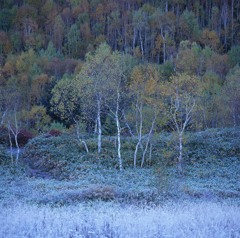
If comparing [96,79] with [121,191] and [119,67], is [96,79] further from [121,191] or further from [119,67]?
[121,191]

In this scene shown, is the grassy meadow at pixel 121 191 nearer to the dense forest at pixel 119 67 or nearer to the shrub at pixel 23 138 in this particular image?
the dense forest at pixel 119 67

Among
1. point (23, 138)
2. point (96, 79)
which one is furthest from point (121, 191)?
point (23, 138)

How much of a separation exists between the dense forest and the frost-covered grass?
1814cm

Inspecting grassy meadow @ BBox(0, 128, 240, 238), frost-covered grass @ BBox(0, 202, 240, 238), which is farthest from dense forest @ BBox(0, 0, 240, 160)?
frost-covered grass @ BBox(0, 202, 240, 238)

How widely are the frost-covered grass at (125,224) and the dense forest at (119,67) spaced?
18.1 m

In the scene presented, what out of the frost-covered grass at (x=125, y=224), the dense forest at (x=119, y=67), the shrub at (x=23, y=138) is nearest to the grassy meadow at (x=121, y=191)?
the frost-covered grass at (x=125, y=224)

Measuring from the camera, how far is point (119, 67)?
100 ft

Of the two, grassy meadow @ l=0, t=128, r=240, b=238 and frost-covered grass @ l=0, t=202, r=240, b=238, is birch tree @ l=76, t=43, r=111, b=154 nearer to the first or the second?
grassy meadow @ l=0, t=128, r=240, b=238

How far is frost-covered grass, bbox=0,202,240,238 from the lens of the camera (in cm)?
854

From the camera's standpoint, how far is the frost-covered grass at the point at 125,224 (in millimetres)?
8539

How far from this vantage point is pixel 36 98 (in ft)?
195

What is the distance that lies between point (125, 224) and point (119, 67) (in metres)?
22.1

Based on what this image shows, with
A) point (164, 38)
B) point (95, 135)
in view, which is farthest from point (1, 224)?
point (164, 38)

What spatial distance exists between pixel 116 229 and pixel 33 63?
6547 centimetres
